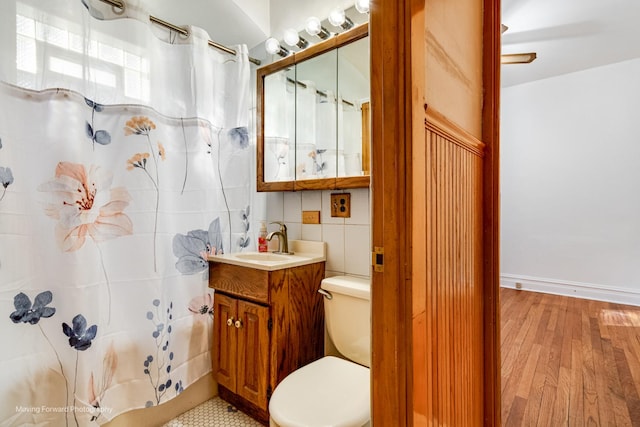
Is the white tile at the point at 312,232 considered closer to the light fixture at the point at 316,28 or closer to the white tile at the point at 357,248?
the white tile at the point at 357,248

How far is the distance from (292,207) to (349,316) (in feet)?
2.53

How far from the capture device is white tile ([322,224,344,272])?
1.62m

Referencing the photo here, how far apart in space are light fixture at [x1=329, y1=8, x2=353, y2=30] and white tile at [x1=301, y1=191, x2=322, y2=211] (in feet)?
2.93

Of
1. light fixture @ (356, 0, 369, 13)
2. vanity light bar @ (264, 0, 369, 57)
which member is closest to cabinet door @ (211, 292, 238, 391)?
vanity light bar @ (264, 0, 369, 57)


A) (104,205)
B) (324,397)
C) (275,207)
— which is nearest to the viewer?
(324,397)

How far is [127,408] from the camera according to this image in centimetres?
138

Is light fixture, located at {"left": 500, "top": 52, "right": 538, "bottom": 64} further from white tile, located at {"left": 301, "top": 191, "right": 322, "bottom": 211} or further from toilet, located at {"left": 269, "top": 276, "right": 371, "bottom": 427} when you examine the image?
toilet, located at {"left": 269, "top": 276, "right": 371, "bottom": 427}

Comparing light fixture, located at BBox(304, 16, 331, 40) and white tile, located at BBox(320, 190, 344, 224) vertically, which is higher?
light fixture, located at BBox(304, 16, 331, 40)

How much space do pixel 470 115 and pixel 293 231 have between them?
3.80 feet

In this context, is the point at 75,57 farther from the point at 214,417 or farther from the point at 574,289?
the point at 574,289

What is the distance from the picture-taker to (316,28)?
1.66 meters

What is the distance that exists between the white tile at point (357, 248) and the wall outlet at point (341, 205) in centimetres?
7

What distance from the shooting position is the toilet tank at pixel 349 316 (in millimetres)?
1308

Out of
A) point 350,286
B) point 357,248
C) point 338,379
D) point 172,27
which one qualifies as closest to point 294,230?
point 357,248
